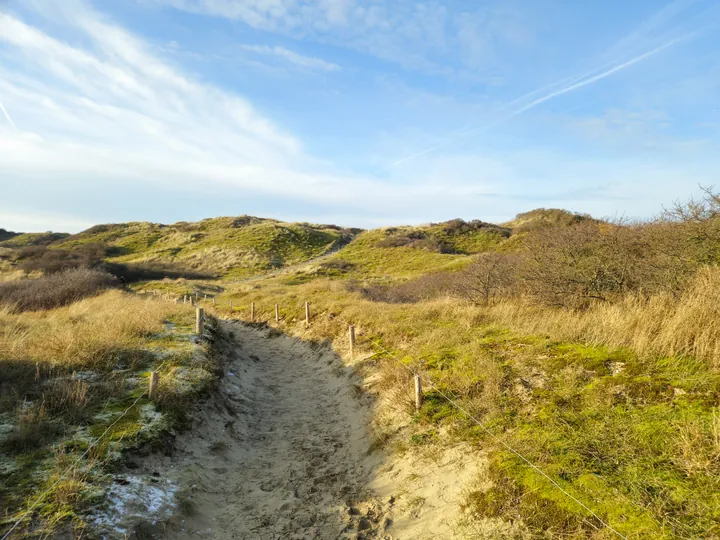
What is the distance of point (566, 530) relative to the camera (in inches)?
155

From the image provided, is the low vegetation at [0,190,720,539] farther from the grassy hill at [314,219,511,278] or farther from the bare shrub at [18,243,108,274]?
the grassy hill at [314,219,511,278]

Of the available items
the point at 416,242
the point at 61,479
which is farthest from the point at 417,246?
the point at 61,479

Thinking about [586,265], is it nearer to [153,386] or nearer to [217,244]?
[153,386]

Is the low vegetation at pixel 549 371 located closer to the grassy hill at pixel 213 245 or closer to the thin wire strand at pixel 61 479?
the thin wire strand at pixel 61 479

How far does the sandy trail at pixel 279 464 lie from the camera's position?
562cm

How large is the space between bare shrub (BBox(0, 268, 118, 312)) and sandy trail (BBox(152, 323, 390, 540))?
12564mm

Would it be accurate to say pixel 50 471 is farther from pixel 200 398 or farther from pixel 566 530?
pixel 566 530

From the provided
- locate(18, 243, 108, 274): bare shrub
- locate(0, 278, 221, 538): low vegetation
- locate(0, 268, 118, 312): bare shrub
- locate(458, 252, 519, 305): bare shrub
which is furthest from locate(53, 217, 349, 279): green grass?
locate(0, 278, 221, 538): low vegetation

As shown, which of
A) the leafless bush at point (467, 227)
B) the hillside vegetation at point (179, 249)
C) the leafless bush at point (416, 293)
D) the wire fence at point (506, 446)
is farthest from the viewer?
the leafless bush at point (467, 227)

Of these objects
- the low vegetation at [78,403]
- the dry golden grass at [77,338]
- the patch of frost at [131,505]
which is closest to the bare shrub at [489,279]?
the low vegetation at [78,403]

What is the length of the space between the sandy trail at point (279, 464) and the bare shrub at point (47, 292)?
1256 centimetres

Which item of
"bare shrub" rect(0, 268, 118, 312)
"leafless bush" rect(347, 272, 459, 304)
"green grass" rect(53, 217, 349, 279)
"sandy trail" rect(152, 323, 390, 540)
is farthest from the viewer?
"green grass" rect(53, 217, 349, 279)

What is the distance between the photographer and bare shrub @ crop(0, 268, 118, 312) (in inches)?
703

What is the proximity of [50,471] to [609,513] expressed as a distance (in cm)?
723
